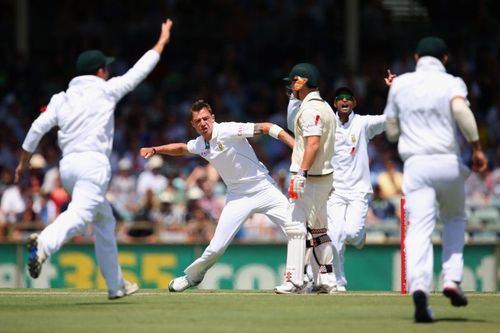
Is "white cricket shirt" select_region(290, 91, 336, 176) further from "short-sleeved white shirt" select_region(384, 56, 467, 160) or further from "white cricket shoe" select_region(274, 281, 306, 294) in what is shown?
"short-sleeved white shirt" select_region(384, 56, 467, 160)

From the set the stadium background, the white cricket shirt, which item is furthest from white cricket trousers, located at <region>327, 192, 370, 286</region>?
the stadium background

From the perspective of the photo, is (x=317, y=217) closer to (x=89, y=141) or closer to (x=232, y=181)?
(x=232, y=181)

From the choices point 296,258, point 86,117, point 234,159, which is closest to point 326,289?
point 296,258

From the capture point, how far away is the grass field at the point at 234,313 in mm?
10359

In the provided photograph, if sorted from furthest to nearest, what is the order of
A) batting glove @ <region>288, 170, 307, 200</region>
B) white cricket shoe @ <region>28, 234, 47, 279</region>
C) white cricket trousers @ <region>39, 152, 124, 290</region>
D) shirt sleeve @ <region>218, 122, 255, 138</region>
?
1. shirt sleeve @ <region>218, 122, 255, 138</region>
2. batting glove @ <region>288, 170, 307, 200</region>
3. white cricket trousers @ <region>39, 152, 124, 290</region>
4. white cricket shoe @ <region>28, 234, 47, 279</region>

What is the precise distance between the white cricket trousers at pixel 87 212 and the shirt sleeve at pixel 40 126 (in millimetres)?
304

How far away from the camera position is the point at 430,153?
424 inches

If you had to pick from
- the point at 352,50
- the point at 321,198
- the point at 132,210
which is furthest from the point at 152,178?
the point at 321,198

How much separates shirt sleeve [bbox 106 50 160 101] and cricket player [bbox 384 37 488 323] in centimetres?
217

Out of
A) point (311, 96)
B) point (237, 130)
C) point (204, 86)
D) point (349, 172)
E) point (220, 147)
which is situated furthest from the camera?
point (204, 86)

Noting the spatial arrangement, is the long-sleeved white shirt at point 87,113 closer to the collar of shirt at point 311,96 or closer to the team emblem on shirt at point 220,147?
the collar of shirt at point 311,96

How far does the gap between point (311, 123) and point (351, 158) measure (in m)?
2.19

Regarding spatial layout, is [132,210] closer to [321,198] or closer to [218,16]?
[218,16]

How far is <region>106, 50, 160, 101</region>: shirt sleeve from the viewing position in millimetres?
11711
